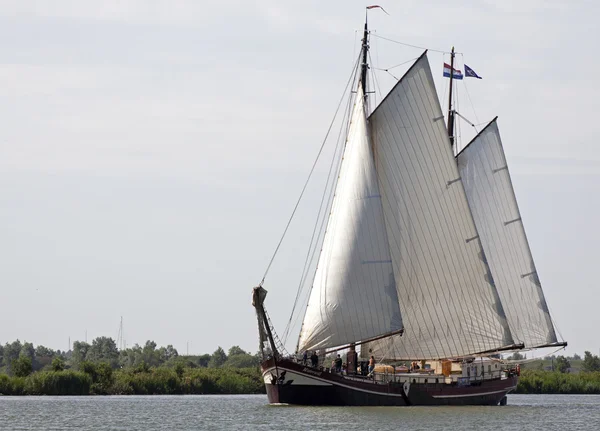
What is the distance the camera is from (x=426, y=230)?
8612 cm

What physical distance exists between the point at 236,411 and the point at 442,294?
46.8ft

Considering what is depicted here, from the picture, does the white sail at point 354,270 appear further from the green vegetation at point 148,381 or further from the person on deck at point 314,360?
the green vegetation at point 148,381

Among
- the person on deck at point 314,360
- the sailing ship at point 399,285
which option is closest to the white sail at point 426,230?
the sailing ship at point 399,285

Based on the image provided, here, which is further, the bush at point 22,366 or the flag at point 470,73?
the bush at point 22,366

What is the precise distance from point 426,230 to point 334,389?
1211 cm

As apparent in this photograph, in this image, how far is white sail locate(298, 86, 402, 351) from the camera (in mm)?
79750

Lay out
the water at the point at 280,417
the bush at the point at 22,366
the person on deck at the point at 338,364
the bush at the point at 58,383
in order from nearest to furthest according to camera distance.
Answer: the water at the point at 280,417 < the person on deck at the point at 338,364 < the bush at the point at 58,383 < the bush at the point at 22,366

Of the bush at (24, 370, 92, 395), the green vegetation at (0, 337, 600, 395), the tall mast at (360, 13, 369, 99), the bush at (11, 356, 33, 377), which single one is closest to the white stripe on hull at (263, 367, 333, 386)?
the tall mast at (360, 13, 369, 99)

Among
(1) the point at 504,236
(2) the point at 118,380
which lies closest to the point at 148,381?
(2) the point at 118,380

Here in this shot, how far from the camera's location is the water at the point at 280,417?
236 feet

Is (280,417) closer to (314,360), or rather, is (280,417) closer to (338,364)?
(314,360)

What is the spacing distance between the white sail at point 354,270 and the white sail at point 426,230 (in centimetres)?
366

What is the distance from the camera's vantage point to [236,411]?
287 ft

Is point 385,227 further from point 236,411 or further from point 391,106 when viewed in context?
point 236,411
